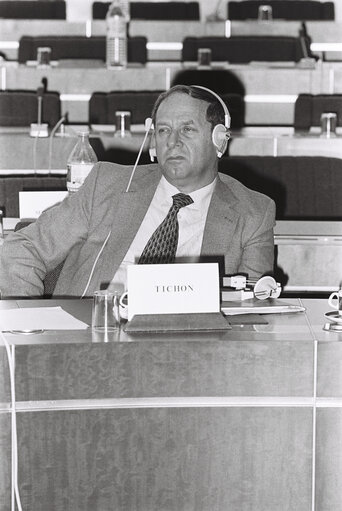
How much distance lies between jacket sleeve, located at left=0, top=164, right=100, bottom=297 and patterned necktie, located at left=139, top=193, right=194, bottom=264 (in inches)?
6.7

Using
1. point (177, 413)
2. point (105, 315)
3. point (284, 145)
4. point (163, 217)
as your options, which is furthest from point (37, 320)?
point (284, 145)

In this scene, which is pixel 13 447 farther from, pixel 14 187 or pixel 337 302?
pixel 14 187

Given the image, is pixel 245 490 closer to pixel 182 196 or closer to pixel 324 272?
pixel 182 196

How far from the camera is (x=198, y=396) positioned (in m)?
1.88

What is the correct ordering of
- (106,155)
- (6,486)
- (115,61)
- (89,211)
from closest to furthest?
1. (6,486)
2. (89,211)
3. (106,155)
4. (115,61)

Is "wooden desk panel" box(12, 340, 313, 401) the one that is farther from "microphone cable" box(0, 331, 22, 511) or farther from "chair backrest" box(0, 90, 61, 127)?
"chair backrest" box(0, 90, 61, 127)

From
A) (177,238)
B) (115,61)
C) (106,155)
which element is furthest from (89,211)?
(115,61)

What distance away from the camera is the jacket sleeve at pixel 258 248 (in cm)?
270

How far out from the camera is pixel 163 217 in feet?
9.17

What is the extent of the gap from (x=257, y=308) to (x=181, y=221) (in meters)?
0.63

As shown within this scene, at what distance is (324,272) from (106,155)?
6.44 feet

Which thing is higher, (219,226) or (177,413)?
(219,226)

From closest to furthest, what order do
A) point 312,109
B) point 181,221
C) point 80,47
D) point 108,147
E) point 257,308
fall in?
point 257,308, point 181,221, point 108,147, point 312,109, point 80,47

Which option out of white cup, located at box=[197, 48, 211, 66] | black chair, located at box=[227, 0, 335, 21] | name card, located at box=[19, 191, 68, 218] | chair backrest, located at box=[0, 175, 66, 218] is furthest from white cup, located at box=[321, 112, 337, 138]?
black chair, located at box=[227, 0, 335, 21]
